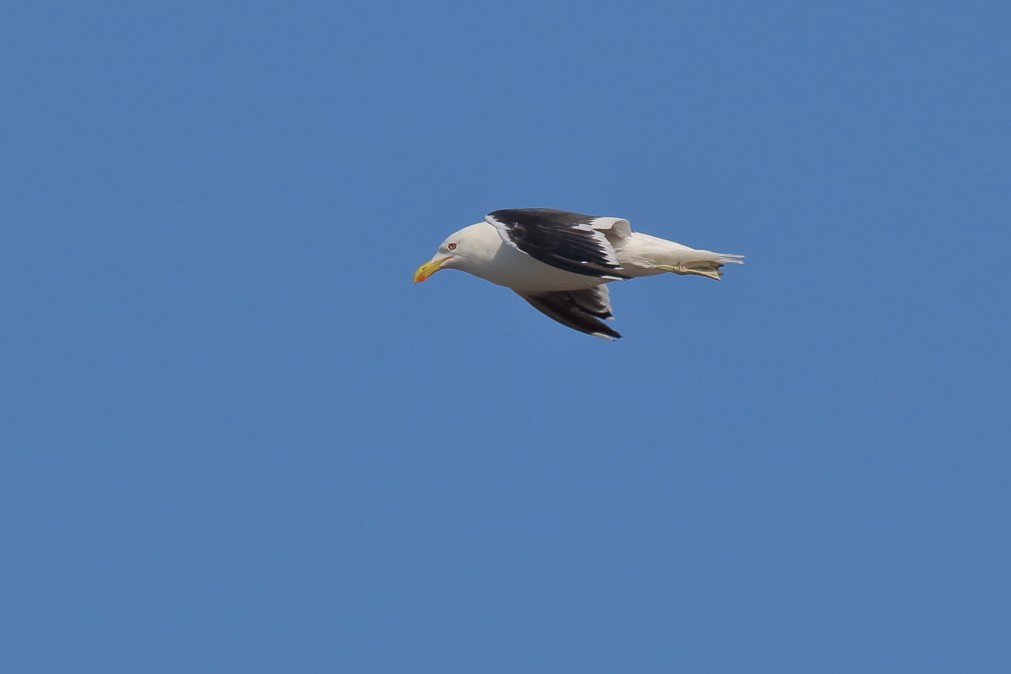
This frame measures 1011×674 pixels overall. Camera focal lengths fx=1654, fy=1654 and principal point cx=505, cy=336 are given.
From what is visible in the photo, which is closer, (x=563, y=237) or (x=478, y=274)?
(x=563, y=237)

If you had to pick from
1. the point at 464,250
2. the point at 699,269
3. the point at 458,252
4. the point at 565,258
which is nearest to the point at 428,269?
the point at 458,252

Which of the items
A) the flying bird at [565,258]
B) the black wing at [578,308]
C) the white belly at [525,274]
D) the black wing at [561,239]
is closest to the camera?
the black wing at [561,239]

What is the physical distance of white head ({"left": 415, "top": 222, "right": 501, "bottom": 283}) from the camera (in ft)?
80.0

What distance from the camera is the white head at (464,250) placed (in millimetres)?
24375

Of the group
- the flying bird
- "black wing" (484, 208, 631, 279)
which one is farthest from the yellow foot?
"black wing" (484, 208, 631, 279)

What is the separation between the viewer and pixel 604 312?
2581 cm

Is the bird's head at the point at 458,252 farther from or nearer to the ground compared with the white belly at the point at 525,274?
farther from the ground

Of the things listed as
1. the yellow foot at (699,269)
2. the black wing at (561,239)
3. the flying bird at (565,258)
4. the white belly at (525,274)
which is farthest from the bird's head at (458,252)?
the yellow foot at (699,269)

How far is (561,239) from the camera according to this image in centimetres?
2244

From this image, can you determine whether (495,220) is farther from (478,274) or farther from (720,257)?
(720,257)

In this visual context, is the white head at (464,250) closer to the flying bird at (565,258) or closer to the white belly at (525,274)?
the flying bird at (565,258)

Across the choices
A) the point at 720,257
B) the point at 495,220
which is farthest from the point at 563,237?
the point at 720,257

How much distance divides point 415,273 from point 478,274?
107 centimetres

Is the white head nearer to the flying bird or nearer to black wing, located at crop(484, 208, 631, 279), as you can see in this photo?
the flying bird
